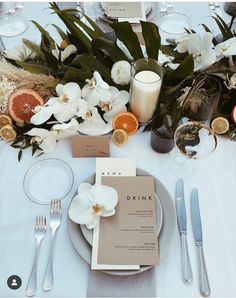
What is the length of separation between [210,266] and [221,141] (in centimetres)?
33

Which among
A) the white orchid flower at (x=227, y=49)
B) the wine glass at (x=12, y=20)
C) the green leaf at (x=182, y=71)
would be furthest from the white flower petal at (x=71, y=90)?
the wine glass at (x=12, y=20)

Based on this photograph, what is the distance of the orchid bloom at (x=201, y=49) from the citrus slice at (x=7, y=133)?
0.46m

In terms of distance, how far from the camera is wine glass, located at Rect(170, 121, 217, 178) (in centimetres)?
70

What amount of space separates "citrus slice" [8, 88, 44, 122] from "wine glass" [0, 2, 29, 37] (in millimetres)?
401

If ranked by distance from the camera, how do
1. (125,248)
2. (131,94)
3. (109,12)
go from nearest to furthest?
(125,248) → (131,94) → (109,12)

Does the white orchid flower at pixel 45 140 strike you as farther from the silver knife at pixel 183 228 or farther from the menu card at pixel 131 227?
the silver knife at pixel 183 228

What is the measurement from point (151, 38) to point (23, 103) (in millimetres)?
347

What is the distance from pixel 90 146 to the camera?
740mm

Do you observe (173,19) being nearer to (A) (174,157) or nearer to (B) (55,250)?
(A) (174,157)

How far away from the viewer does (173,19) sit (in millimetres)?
A: 1071

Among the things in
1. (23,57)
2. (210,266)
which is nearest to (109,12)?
(23,57)

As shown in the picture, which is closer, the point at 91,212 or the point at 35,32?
the point at 91,212

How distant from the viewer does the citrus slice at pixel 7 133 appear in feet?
2.45

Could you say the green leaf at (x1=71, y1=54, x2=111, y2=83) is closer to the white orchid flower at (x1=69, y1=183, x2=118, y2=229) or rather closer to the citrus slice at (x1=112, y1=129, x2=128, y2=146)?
the citrus slice at (x1=112, y1=129, x2=128, y2=146)
